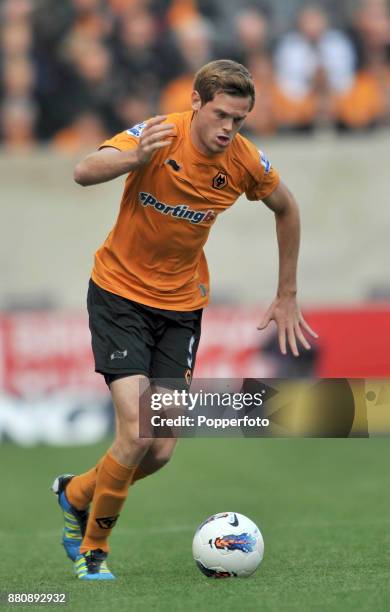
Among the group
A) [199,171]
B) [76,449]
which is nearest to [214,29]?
[76,449]

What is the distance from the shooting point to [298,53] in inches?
586

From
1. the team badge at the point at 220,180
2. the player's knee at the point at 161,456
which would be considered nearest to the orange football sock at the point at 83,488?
the player's knee at the point at 161,456

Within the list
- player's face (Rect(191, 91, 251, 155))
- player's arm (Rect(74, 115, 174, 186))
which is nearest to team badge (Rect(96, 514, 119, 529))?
player's arm (Rect(74, 115, 174, 186))

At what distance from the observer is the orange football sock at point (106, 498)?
267 inches

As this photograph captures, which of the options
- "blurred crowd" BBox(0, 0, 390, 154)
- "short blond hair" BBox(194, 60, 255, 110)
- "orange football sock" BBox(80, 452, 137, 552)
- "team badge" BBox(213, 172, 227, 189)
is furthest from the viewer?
"blurred crowd" BBox(0, 0, 390, 154)

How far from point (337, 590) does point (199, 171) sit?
228cm

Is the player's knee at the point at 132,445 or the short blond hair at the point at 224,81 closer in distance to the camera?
the short blond hair at the point at 224,81

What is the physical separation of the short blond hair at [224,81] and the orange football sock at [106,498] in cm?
195

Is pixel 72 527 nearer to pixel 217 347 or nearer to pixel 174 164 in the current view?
pixel 174 164

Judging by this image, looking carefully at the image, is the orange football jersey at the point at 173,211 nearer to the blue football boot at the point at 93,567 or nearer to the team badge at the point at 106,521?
the team badge at the point at 106,521

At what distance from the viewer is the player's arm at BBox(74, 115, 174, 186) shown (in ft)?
20.7

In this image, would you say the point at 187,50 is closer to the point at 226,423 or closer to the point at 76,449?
the point at 76,449

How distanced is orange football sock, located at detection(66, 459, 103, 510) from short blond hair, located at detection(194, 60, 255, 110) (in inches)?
84.8
